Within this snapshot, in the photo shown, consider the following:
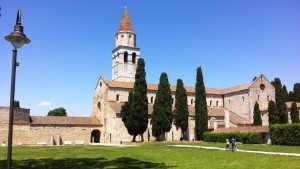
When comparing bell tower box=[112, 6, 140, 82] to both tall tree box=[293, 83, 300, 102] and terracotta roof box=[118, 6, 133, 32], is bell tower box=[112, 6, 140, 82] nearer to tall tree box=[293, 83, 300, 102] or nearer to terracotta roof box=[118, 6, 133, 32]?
terracotta roof box=[118, 6, 133, 32]

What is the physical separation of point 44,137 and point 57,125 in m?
2.88

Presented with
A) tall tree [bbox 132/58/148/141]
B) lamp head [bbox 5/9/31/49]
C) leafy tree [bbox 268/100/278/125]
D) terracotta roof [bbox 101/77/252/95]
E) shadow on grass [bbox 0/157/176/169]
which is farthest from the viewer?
terracotta roof [bbox 101/77/252/95]

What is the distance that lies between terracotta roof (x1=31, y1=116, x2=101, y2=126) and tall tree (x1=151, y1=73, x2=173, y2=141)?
40.3ft

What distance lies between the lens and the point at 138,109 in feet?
158

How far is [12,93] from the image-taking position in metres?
8.55

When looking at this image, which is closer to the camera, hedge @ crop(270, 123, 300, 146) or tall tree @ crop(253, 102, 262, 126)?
hedge @ crop(270, 123, 300, 146)

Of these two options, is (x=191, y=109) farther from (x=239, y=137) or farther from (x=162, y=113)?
(x=239, y=137)

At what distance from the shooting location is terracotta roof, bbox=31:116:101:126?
53.1 meters

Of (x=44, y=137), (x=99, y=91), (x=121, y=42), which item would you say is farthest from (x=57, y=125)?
(x=121, y=42)

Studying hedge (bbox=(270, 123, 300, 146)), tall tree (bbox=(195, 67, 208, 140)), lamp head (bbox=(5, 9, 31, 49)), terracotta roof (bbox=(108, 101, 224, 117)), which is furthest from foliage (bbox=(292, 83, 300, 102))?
lamp head (bbox=(5, 9, 31, 49))

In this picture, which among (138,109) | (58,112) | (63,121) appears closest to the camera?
(138,109)

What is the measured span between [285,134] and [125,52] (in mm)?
39793

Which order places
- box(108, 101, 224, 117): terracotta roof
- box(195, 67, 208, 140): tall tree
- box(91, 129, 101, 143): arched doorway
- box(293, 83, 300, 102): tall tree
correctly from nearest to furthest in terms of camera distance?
box(195, 67, 208, 140): tall tree < box(108, 101, 224, 117): terracotta roof < box(91, 129, 101, 143): arched doorway < box(293, 83, 300, 102): tall tree

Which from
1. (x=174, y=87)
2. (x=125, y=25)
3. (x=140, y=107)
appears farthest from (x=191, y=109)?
(x=125, y=25)
